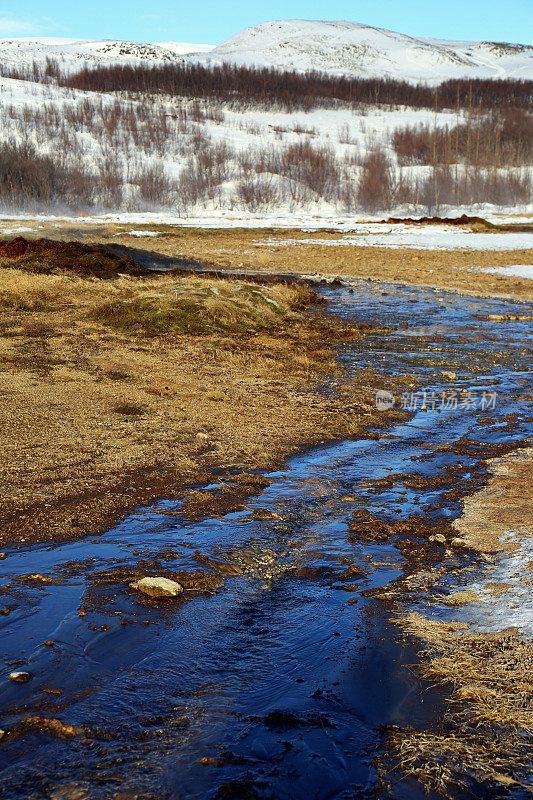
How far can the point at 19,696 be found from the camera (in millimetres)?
3229

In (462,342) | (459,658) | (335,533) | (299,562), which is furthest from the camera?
(462,342)

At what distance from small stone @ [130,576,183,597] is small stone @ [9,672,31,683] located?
911mm

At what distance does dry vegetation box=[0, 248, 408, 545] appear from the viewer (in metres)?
5.82

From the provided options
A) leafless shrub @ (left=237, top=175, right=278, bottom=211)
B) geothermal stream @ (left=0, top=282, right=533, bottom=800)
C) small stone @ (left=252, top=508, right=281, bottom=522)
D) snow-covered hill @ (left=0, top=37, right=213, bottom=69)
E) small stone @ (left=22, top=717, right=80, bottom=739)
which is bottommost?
small stone @ (left=252, top=508, right=281, bottom=522)

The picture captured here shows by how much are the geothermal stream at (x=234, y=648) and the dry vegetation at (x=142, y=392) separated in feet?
1.73

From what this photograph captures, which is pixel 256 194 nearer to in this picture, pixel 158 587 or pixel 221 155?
pixel 221 155

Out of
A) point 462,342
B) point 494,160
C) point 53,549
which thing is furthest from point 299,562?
point 494,160

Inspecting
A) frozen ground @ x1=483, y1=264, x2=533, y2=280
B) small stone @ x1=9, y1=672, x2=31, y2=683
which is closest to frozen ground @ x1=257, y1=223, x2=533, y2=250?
frozen ground @ x1=483, y1=264, x2=533, y2=280

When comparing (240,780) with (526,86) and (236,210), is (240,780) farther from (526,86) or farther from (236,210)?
(526,86)

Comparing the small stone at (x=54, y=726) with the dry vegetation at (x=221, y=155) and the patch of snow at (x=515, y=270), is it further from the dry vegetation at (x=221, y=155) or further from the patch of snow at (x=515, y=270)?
the dry vegetation at (x=221, y=155)

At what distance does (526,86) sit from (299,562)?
12495cm

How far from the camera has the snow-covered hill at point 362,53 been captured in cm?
14175

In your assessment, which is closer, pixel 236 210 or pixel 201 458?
pixel 201 458

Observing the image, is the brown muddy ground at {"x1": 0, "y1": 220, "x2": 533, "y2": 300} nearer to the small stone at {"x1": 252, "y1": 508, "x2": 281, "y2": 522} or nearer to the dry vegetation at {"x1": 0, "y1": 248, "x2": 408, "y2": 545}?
the dry vegetation at {"x1": 0, "y1": 248, "x2": 408, "y2": 545}
